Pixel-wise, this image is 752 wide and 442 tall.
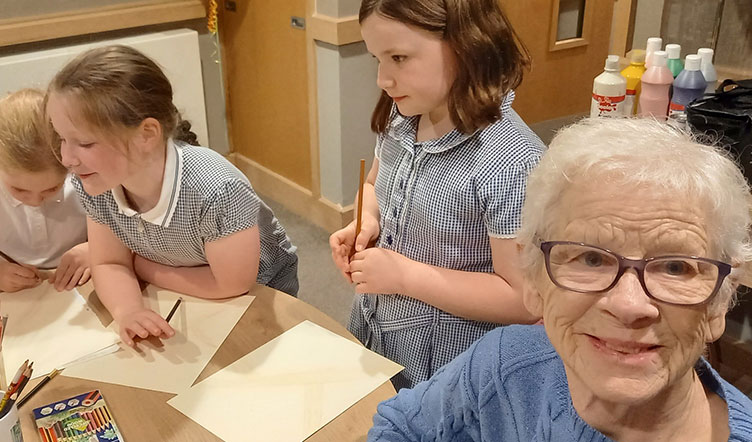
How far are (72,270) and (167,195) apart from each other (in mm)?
280

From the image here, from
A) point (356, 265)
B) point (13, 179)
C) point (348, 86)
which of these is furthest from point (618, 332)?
point (348, 86)

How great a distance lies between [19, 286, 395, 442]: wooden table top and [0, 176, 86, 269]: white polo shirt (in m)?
0.52

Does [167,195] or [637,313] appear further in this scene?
[167,195]

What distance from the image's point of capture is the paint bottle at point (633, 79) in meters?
1.98

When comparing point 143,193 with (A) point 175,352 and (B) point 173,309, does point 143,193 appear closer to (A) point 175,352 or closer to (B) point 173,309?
(B) point 173,309

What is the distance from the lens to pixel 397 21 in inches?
47.0

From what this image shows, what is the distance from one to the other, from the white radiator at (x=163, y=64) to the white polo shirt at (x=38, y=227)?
1208mm

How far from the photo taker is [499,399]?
914 mm

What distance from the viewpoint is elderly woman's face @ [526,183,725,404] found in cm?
70

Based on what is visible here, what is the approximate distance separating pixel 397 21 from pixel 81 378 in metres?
0.79

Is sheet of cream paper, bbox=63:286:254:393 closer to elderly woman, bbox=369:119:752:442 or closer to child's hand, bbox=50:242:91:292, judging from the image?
child's hand, bbox=50:242:91:292

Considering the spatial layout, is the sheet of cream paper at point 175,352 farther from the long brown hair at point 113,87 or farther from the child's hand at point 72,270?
the long brown hair at point 113,87

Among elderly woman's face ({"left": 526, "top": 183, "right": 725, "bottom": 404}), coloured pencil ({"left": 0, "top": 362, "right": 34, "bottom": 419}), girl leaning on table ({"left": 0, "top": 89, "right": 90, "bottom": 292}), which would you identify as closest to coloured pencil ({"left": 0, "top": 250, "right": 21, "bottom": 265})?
girl leaning on table ({"left": 0, "top": 89, "right": 90, "bottom": 292})

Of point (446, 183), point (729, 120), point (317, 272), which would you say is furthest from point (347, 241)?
point (317, 272)
